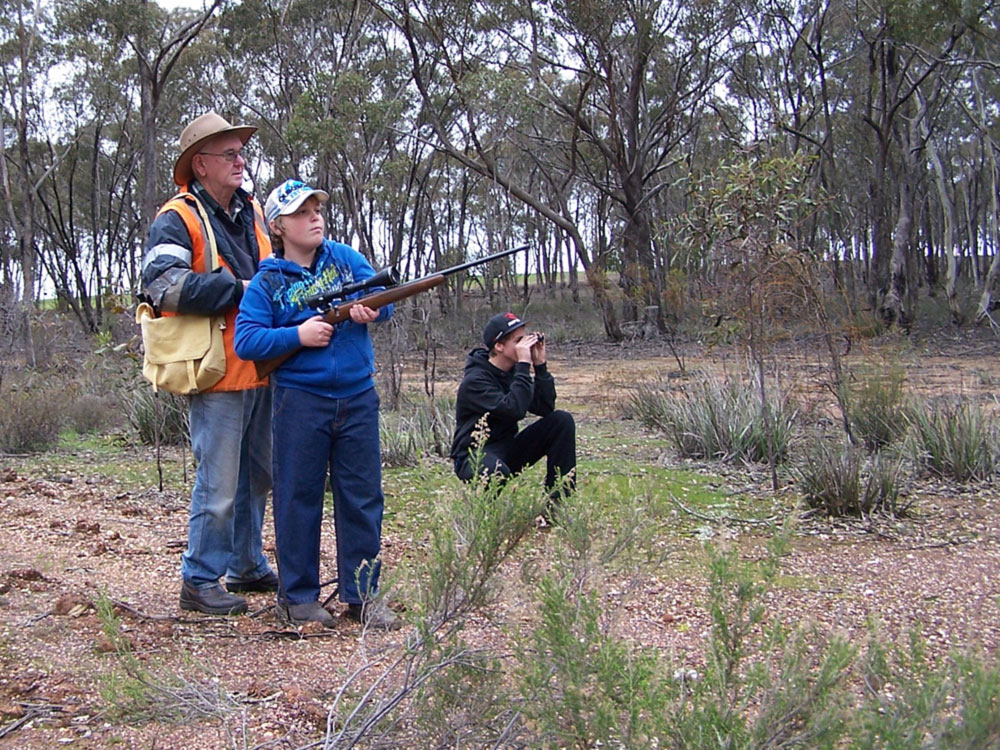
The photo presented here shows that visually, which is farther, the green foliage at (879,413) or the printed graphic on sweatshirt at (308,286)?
the green foliage at (879,413)

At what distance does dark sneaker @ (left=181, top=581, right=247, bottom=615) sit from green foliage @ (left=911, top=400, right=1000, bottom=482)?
4.40 meters

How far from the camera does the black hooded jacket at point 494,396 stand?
504 centimetres

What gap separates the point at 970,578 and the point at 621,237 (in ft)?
66.4

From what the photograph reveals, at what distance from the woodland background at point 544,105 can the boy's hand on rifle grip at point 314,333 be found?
7.84m

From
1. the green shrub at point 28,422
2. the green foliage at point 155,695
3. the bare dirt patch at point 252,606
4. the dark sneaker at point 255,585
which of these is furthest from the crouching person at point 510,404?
the green shrub at point 28,422

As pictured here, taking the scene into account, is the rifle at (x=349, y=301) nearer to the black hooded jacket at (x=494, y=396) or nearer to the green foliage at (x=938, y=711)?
the black hooded jacket at (x=494, y=396)

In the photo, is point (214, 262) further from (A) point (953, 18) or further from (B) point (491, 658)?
(A) point (953, 18)

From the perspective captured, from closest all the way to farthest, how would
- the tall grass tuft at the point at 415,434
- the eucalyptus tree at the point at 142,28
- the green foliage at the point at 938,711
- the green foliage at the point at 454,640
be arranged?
the green foliage at the point at 938,711 < the green foliage at the point at 454,640 < the tall grass tuft at the point at 415,434 < the eucalyptus tree at the point at 142,28

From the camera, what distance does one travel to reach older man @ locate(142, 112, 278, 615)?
3750 millimetres

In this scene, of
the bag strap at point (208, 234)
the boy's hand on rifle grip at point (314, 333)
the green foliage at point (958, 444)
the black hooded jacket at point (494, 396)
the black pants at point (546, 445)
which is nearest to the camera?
the boy's hand on rifle grip at point (314, 333)

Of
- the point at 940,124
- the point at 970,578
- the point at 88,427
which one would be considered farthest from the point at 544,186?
the point at 970,578

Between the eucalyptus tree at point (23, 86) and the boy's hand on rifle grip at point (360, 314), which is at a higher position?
the eucalyptus tree at point (23, 86)

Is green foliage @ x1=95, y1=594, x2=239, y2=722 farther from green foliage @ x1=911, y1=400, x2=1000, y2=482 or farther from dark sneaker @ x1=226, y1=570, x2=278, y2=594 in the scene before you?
green foliage @ x1=911, y1=400, x2=1000, y2=482

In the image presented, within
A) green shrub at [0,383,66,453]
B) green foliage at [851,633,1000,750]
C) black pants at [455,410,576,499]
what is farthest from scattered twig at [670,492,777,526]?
green shrub at [0,383,66,453]
